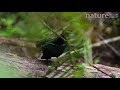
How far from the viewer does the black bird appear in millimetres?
1493

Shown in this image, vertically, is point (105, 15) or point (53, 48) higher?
point (105, 15)

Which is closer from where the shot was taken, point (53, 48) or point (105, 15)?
point (53, 48)

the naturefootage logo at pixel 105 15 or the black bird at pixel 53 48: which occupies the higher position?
the naturefootage logo at pixel 105 15

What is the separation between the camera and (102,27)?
6.10ft

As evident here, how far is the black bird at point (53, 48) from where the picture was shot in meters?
1.49

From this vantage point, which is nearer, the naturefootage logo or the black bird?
the black bird

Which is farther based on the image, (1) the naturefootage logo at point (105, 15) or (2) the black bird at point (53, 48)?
(1) the naturefootage logo at point (105, 15)

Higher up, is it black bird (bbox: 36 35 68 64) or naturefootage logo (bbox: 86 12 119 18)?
naturefootage logo (bbox: 86 12 119 18)

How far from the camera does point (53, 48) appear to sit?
60.9 inches
